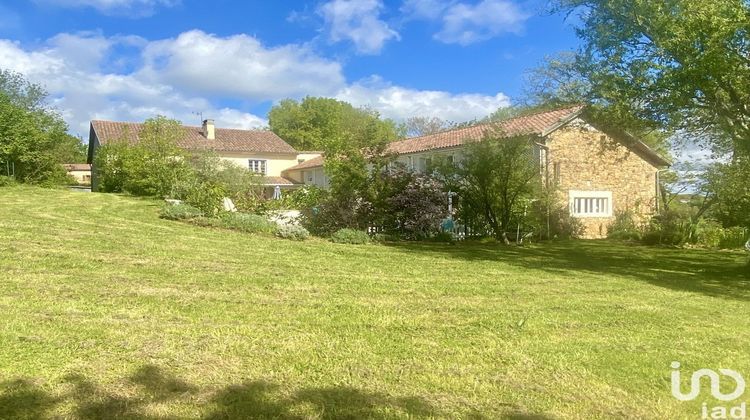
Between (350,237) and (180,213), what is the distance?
4899 millimetres

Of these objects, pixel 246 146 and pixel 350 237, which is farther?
pixel 246 146

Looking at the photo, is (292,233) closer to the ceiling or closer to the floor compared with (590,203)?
closer to the floor

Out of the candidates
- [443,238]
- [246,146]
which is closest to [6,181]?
[246,146]

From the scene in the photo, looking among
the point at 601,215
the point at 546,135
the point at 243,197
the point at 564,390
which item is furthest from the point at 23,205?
the point at 601,215

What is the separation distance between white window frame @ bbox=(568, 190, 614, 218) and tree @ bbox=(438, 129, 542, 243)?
20.7 feet

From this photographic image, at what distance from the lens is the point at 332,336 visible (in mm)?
4910

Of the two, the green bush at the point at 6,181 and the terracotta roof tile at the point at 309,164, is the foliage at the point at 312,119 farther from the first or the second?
the green bush at the point at 6,181

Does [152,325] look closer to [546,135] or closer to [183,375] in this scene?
[183,375]

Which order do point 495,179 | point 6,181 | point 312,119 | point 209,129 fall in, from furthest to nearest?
point 312,119 < point 209,129 < point 6,181 < point 495,179

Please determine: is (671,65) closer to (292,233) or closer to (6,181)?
(292,233)

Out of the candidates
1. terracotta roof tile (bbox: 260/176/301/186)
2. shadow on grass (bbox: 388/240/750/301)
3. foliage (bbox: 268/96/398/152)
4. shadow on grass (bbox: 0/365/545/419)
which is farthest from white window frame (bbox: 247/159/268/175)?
shadow on grass (bbox: 0/365/545/419)

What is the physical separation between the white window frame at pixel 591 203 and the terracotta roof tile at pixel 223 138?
23.2 metres

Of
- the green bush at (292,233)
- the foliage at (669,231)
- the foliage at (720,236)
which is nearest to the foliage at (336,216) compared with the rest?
the green bush at (292,233)

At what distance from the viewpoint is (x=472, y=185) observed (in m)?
17.4
